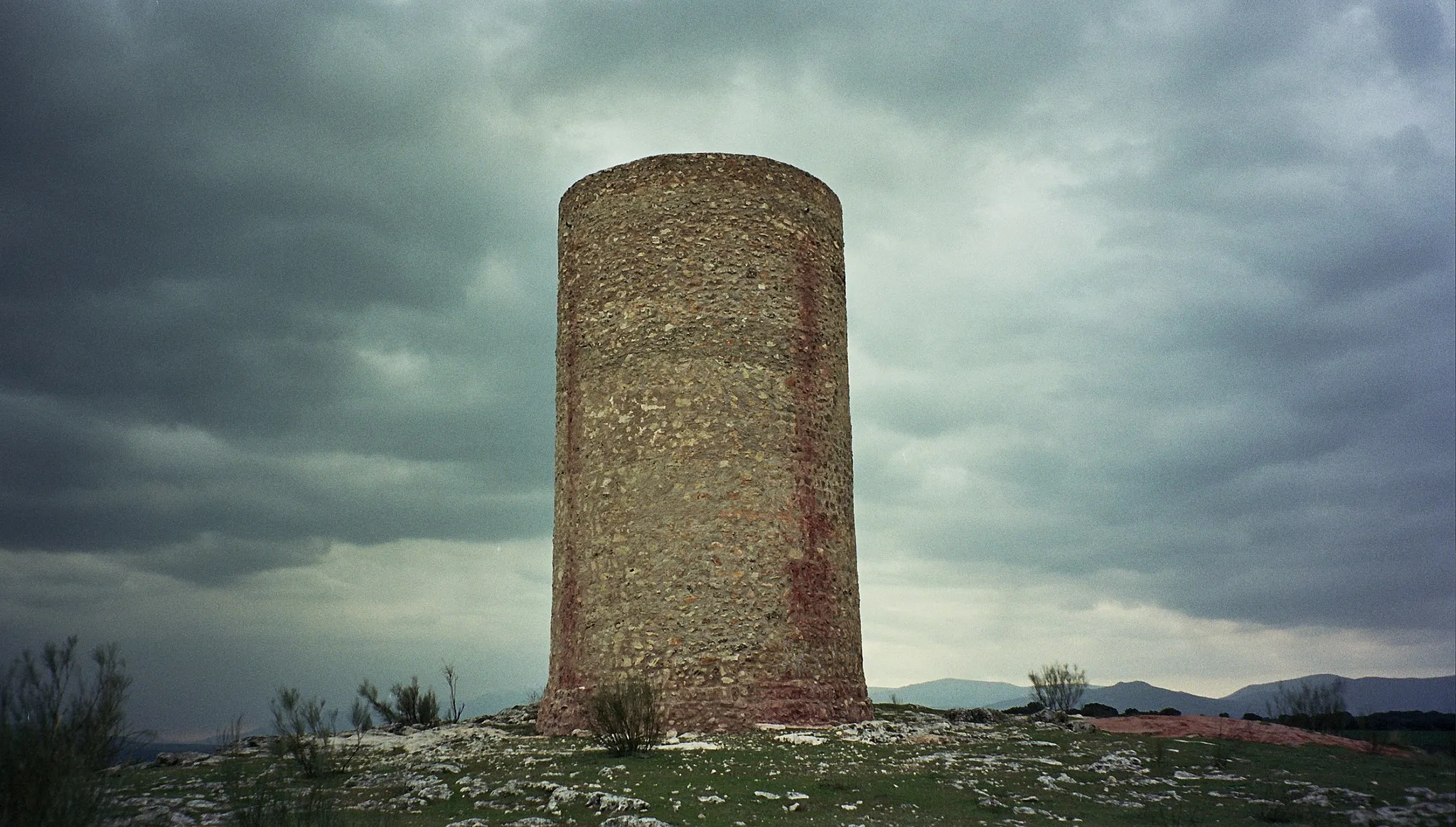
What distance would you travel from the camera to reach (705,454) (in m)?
14.8

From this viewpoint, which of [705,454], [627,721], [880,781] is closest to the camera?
[880,781]

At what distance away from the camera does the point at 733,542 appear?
1453 centimetres

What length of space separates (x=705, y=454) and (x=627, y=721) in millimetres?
3948

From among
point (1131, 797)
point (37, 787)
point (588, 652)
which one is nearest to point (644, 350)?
point (588, 652)

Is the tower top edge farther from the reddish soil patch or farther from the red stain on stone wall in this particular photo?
the reddish soil patch

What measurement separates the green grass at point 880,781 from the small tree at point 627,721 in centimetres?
30

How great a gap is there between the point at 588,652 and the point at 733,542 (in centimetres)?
260

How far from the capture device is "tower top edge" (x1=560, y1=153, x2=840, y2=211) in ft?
52.3

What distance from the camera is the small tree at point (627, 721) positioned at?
483 inches

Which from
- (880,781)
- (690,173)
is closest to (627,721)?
(880,781)

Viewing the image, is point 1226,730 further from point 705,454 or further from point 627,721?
point 627,721

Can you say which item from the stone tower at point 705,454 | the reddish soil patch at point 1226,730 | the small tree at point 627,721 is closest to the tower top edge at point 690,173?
the stone tower at point 705,454

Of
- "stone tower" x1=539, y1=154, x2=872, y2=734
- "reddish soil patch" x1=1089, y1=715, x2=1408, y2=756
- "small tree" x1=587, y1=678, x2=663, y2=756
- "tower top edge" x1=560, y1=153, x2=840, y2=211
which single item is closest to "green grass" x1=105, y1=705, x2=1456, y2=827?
"small tree" x1=587, y1=678, x2=663, y2=756

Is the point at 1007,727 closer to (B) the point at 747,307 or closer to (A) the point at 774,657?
(A) the point at 774,657
